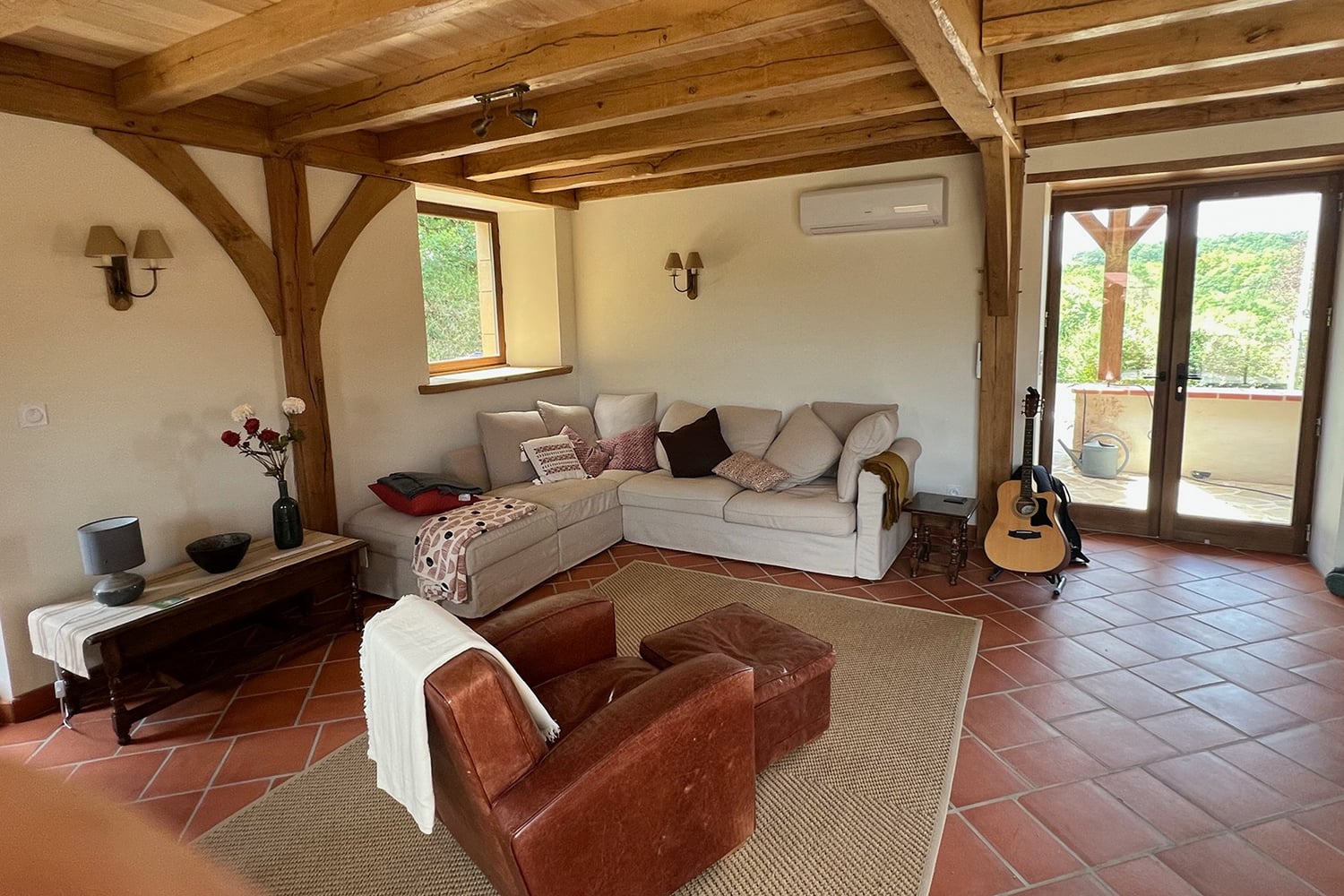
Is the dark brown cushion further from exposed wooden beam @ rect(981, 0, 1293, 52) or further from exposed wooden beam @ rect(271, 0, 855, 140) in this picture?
exposed wooden beam @ rect(981, 0, 1293, 52)

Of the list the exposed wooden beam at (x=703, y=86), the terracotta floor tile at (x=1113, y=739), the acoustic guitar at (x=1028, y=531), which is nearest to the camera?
the terracotta floor tile at (x=1113, y=739)

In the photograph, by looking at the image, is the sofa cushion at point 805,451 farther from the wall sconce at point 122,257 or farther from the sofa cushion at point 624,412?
the wall sconce at point 122,257

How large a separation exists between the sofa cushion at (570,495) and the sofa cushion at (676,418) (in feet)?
1.63

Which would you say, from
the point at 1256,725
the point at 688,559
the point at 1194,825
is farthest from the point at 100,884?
the point at 688,559

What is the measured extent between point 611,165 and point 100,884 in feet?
17.5

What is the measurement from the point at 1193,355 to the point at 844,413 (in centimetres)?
209

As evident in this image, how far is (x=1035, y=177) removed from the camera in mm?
4461

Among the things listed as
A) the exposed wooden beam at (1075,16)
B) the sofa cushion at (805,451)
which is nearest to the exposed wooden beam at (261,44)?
the exposed wooden beam at (1075,16)

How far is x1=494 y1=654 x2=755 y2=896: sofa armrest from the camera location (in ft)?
5.55

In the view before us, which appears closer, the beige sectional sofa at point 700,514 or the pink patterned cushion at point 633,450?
the beige sectional sofa at point 700,514

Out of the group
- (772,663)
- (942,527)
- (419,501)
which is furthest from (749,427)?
(772,663)

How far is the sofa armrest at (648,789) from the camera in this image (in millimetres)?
1690

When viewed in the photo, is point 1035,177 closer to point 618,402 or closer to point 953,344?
point 953,344

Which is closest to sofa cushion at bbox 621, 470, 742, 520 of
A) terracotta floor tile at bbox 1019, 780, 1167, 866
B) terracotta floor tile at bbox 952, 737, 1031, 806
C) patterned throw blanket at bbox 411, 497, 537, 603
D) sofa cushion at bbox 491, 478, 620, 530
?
sofa cushion at bbox 491, 478, 620, 530
